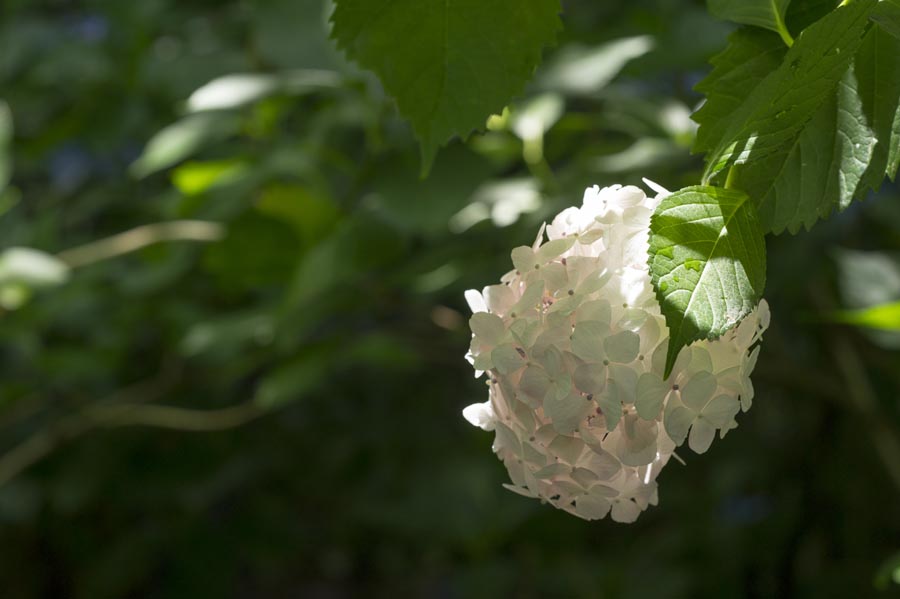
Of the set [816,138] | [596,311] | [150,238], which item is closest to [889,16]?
[816,138]

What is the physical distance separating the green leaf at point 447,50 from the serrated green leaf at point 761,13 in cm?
8

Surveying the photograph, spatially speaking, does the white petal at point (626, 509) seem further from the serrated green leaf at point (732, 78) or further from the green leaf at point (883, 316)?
the green leaf at point (883, 316)

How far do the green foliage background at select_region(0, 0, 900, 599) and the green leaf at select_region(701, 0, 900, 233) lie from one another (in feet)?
1.76

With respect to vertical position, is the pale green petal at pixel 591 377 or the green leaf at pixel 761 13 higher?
the green leaf at pixel 761 13

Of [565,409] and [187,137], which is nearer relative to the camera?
[565,409]

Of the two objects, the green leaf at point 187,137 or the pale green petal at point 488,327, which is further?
the green leaf at point 187,137

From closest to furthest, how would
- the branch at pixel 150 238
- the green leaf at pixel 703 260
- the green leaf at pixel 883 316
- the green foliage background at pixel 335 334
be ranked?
the green leaf at pixel 703 260
the green leaf at pixel 883 316
the green foliage background at pixel 335 334
the branch at pixel 150 238

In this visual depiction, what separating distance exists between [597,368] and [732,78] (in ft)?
0.47

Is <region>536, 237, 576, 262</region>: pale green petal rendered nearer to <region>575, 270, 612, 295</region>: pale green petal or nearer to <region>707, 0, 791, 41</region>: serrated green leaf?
<region>575, 270, 612, 295</region>: pale green petal

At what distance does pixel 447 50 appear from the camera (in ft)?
1.59

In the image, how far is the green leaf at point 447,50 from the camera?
0.46 metres

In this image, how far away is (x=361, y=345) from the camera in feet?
3.96

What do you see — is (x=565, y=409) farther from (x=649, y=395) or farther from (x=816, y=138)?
(x=816, y=138)

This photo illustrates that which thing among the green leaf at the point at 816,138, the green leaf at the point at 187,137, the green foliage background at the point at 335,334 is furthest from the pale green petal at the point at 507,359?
the green leaf at the point at 187,137
